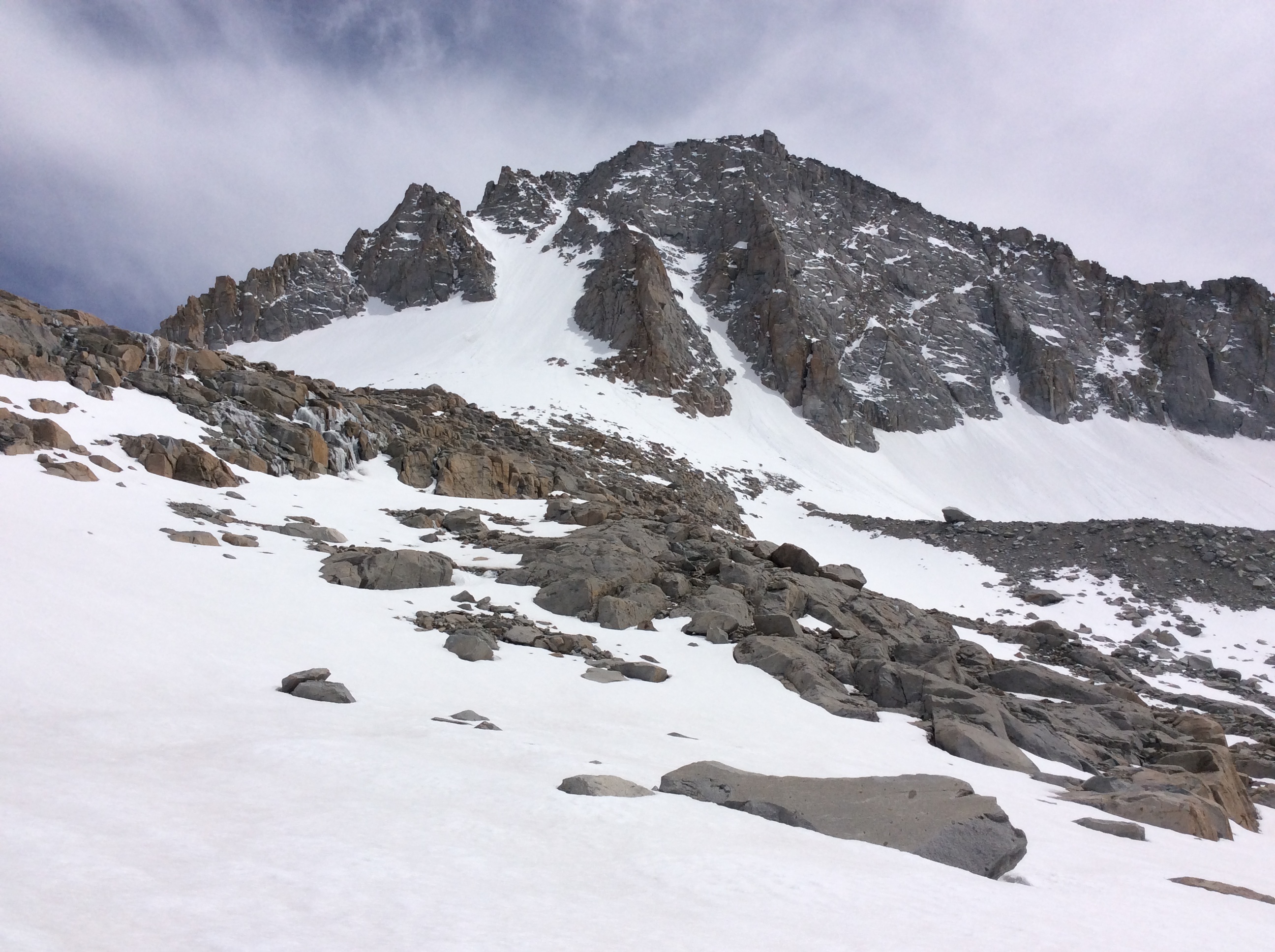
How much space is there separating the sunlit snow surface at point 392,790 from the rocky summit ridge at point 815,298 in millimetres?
51119

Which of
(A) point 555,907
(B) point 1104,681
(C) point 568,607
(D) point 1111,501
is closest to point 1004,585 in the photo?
(B) point 1104,681

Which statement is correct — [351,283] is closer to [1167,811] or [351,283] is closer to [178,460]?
[178,460]

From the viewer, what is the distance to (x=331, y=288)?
81.8 m

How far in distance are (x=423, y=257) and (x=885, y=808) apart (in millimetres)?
86931

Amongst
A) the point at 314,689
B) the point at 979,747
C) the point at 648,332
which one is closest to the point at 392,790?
the point at 314,689

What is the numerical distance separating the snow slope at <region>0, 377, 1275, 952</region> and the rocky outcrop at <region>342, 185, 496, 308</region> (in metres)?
72.4

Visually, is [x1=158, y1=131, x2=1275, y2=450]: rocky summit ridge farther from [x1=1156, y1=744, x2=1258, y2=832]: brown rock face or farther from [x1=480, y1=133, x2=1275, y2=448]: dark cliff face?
[x1=1156, y1=744, x2=1258, y2=832]: brown rock face

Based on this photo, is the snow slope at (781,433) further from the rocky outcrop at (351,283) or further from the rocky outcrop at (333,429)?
the rocky outcrop at (333,429)

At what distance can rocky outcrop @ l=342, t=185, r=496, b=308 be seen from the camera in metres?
80.5

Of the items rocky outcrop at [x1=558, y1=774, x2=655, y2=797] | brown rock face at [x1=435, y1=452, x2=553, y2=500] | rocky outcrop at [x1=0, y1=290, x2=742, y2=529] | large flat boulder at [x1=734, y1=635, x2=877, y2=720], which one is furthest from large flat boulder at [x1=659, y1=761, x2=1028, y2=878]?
brown rock face at [x1=435, y1=452, x2=553, y2=500]

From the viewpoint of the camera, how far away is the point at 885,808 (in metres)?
6.14

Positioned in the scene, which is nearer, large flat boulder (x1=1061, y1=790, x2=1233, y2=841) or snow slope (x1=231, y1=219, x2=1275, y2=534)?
large flat boulder (x1=1061, y1=790, x2=1233, y2=841)

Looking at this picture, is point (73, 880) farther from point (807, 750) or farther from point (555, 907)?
point (807, 750)

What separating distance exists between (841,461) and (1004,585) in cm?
3474
